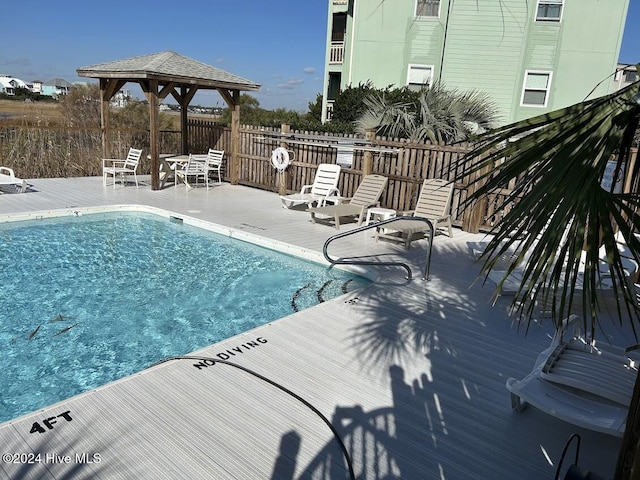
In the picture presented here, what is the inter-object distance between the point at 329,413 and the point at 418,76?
1810cm

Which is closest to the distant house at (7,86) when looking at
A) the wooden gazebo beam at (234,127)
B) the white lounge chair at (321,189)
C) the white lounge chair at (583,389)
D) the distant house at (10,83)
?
the distant house at (10,83)

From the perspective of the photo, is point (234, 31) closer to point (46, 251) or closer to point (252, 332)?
point (46, 251)

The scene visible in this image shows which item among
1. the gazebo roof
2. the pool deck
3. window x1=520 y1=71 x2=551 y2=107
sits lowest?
the pool deck

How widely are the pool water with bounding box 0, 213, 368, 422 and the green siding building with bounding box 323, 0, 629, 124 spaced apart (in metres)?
13.5

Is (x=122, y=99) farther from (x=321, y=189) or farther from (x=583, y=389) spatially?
(x=583, y=389)

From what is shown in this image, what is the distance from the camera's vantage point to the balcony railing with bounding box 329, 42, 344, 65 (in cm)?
2357

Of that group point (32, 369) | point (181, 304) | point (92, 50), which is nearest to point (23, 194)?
point (181, 304)

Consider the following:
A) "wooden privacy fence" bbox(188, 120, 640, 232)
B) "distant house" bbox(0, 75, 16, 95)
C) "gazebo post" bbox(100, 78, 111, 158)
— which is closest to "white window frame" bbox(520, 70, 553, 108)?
"wooden privacy fence" bbox(188, 120, 640, 232)

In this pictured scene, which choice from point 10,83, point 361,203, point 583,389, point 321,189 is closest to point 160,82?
point 321,189

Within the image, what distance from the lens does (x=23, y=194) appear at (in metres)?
10.1

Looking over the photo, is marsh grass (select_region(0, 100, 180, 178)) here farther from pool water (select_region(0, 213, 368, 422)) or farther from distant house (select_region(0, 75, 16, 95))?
distant house (select_region(0, 75, 16, 95))

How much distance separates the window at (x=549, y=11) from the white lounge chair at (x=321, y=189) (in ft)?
38.9

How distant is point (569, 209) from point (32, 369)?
14.1 feet

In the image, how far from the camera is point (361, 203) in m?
8.98
